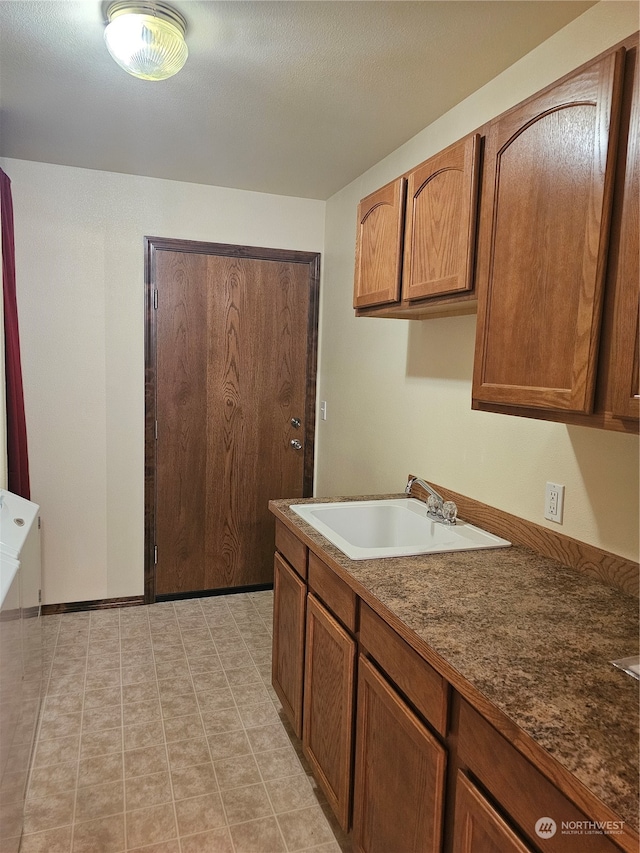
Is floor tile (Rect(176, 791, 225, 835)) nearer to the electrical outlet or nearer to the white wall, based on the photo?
the electrical outlet

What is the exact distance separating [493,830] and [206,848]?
1145 millimetres

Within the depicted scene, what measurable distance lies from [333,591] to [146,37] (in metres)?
1.74

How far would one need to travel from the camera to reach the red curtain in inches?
104

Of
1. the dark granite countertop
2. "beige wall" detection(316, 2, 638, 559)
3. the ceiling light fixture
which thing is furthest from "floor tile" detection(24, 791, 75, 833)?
the ceiling light fixture

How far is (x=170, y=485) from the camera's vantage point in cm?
335

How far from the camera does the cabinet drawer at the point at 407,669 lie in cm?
111

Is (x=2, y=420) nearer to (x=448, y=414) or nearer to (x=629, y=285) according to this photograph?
(x=448, y=414)

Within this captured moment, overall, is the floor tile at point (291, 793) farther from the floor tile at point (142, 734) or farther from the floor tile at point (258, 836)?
the floor tile at point (142, 734)

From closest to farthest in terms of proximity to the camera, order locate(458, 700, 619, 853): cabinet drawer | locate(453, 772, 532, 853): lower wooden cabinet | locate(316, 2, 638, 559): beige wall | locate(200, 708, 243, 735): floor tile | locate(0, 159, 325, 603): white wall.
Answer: locate(458, 700, 619, 853): cabinet drawer
locate(453, 772, 532, 853): lower wooden cabinet
locate(316, 2, 638, 559): beige wall
locate(200, 708, 243, 735): floor tile
locate(0, 159, 325, 603): white wall

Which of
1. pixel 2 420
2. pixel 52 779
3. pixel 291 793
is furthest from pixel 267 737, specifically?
pixel 2 420

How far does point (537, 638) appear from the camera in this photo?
115cm

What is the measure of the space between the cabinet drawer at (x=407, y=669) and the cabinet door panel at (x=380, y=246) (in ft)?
3.70

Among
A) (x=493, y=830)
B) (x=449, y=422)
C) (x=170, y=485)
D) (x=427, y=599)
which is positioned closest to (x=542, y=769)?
(x=493, y=830)

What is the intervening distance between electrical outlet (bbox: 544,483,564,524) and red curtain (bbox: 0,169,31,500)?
2480mm
